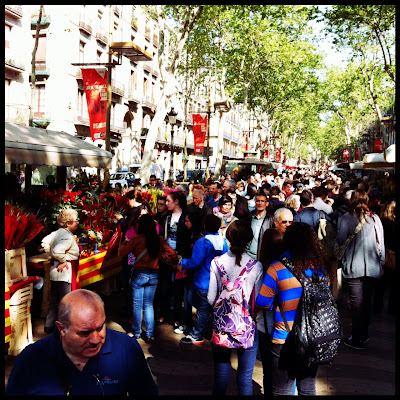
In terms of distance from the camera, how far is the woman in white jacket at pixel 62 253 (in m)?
5.50

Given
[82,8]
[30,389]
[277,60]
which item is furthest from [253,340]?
[82,8]

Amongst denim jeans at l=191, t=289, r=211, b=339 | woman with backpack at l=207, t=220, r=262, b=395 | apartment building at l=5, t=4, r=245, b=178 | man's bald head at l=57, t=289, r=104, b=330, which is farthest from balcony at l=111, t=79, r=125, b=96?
man's bald head at l=57, t=289, r=104, b=330

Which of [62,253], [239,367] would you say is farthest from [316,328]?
[62,253]

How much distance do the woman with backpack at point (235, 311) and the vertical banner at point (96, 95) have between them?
30.6ft

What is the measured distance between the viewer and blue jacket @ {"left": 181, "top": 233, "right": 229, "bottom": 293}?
5047 millimetres

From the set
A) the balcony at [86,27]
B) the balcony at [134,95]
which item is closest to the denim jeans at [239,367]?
the balcony at [86,27]

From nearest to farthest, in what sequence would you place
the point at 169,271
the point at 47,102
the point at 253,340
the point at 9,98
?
the point at 253,340
the point at 169,271
the point at 9,98
the point at 47,102

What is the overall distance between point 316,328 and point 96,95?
34.4 feet

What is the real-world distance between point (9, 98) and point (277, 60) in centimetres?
1693

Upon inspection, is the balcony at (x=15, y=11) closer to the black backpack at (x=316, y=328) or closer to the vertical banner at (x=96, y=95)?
the vertical banner at (x=96, y=95)

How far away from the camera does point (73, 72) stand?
31.9 m

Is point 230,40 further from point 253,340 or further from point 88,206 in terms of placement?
point 253,340

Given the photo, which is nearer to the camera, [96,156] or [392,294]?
[392,294]

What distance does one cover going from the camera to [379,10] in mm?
17078
